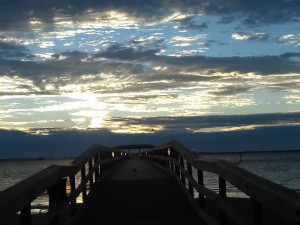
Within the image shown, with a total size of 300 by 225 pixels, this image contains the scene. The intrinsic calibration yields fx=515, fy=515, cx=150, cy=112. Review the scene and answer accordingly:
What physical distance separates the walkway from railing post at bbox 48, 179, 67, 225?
139cm

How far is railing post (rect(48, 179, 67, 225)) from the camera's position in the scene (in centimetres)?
621

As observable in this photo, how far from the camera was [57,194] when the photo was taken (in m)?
6.44

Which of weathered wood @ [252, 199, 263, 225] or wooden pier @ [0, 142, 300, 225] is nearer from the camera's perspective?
wooden pier @ [0, 142, 300, 225]

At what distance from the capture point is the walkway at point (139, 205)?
26.8ft

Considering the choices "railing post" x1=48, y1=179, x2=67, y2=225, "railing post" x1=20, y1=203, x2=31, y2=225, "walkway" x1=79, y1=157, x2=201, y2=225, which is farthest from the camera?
"walkway" x1=79, y1=157, x2=201, y2=225

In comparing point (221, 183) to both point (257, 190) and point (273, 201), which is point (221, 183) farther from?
point (273, 201)

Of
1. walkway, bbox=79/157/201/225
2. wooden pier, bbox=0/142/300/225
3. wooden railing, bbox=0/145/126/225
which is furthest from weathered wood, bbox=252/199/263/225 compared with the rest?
walkway, bbox=79/157/201/225

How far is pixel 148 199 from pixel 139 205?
0.73 meters

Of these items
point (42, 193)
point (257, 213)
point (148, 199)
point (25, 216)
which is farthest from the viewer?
point (148, 199)

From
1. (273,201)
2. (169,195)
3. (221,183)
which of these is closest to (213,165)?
(221,183)

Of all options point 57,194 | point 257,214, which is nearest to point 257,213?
point 257,214

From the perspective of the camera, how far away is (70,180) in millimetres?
7875

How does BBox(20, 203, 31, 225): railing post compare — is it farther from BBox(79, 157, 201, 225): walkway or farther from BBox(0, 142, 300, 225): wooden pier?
BBox(79, 157, 201, 225): walkway

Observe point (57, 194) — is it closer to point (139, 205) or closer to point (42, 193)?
point (42, 193)
